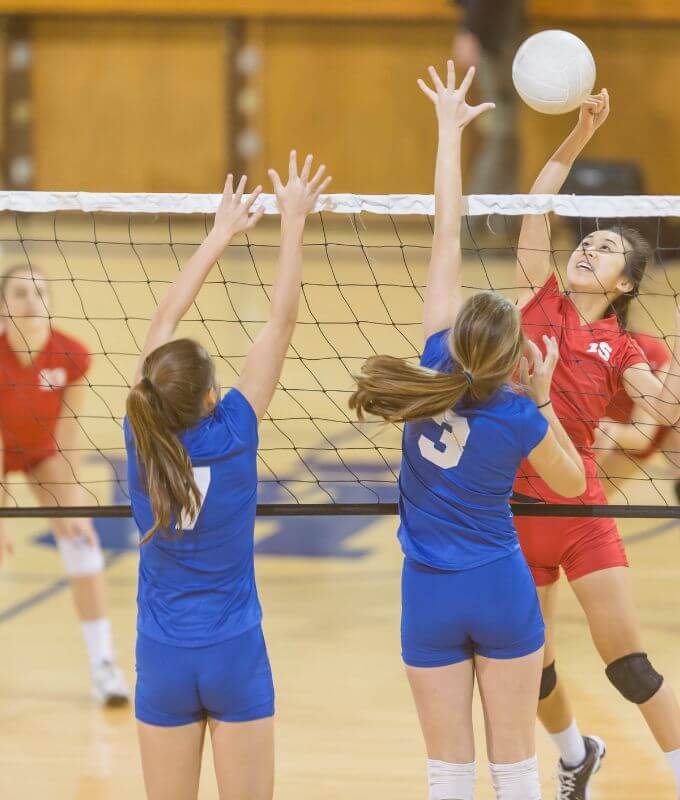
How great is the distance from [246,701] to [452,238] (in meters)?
1.31

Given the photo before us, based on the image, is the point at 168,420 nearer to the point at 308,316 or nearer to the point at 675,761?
the point at 675,761

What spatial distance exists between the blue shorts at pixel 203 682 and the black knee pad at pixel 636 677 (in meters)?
1.22

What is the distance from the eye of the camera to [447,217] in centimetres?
333

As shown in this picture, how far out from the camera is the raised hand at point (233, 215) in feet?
11.0

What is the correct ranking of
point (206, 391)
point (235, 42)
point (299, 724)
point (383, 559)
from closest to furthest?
point (206, 391), point (299, 724), point (383, 559), point (235, 42)

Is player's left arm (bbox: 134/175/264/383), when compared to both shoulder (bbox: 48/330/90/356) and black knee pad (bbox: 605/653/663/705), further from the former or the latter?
shoulder (bbox: 48/330/90/356)

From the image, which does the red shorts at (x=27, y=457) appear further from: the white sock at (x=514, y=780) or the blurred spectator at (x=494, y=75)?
the blurred spectator at (x=494, y=75)

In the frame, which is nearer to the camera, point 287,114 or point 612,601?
point 612,601

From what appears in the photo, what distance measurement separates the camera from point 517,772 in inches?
122

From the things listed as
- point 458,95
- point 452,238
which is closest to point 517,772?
point 452,238

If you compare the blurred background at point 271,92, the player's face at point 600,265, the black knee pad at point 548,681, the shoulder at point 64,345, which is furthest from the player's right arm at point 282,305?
the blurred background at point 271,92

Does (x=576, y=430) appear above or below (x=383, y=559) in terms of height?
above

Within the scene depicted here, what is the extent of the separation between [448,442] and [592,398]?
0.85 m

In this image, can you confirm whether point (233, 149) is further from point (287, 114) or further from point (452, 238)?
point (452, 238)
